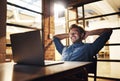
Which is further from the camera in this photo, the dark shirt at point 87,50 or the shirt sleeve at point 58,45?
the shirt sleeve at point 58,45

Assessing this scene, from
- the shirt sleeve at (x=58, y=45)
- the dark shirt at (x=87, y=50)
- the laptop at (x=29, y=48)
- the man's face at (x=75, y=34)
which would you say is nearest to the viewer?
the laptop at (x=29, y=48)

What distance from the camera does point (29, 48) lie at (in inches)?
41.5

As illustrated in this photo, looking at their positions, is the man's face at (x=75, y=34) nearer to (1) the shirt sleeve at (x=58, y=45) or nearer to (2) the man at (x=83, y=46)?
(2) the man at (x=83, y=46)

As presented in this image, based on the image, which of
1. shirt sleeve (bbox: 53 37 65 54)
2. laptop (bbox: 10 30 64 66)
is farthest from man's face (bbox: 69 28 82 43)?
laptop (bbox: 10 30 64 66)

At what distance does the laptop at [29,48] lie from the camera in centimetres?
98

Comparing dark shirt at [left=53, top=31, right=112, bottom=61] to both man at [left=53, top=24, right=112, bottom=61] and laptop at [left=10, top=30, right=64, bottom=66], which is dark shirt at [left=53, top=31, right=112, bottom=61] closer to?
man at [left=53, top=24, right=112, bottom=61]

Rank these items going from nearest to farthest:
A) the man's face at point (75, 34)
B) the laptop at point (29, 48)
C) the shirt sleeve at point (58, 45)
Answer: the laptop at point (29, 48) < the man's face at point (75, 34) < the shirt sleeve at point (58, 45)

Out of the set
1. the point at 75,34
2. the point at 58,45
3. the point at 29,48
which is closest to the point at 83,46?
the point at 75,34

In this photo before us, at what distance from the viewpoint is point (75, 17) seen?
4.12 m

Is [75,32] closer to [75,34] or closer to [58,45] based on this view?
[75,34]

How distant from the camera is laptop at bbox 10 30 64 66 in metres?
0.98

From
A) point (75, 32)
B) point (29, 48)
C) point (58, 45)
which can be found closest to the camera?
point (29, 48)

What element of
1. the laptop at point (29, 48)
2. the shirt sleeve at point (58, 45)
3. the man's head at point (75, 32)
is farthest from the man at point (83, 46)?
the laptop at point (29, 48)

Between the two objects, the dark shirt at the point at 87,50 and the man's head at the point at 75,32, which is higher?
the man's head at the point at 75,32
